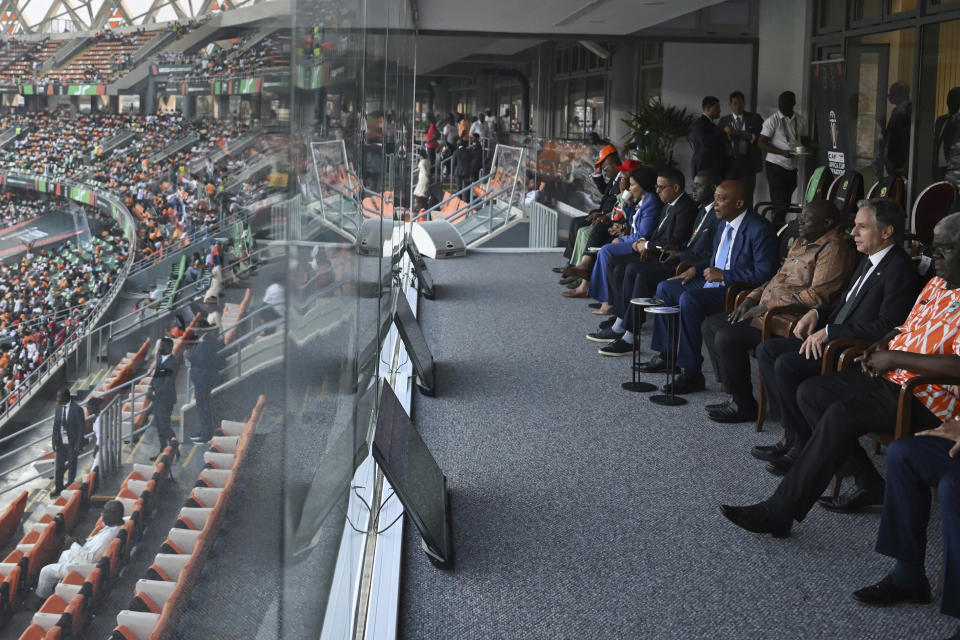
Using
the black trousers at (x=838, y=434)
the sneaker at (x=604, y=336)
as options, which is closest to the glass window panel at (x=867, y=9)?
the sneaker at (x=604, y=336)

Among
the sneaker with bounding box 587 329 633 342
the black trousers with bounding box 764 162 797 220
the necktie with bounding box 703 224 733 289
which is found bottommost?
the sneaker with bounding box 587 329 633 342

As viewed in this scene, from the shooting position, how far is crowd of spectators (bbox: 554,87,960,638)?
3.04 meters

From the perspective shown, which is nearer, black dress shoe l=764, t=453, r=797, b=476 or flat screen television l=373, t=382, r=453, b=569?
flat screen television l=373, t=382, r=453, b=569

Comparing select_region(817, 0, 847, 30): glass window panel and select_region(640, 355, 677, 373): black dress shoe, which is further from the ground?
select_region(817, 0, 847, 30): glass window panel

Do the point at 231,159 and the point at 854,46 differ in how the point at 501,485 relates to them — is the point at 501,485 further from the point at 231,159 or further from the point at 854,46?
the point at 854,46

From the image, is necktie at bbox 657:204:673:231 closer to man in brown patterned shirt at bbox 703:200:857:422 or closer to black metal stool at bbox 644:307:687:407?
black metal stool at bbox 644:307:687:407

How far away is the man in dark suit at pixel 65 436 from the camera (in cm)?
50

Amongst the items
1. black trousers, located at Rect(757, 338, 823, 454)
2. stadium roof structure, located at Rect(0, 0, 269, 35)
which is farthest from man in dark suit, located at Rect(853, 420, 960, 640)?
stadium roof structure, located at Rect(0, 0, 269, 35)

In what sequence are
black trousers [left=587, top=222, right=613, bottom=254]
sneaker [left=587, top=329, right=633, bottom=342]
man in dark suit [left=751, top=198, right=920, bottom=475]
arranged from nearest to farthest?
man in dark suit [left=751, top=198, right=920, bottom=475], sneaker [left=587, top=329, right=633, bottom=342], black trousers [left=587, top=222, right=613, bottom=254]

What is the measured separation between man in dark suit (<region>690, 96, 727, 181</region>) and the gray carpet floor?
5282mm

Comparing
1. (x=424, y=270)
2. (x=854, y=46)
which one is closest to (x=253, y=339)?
(x=424, y=270)

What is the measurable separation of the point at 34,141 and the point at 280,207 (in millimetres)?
500

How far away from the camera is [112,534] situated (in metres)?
0.57

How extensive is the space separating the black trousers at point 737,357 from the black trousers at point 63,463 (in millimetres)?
4873
